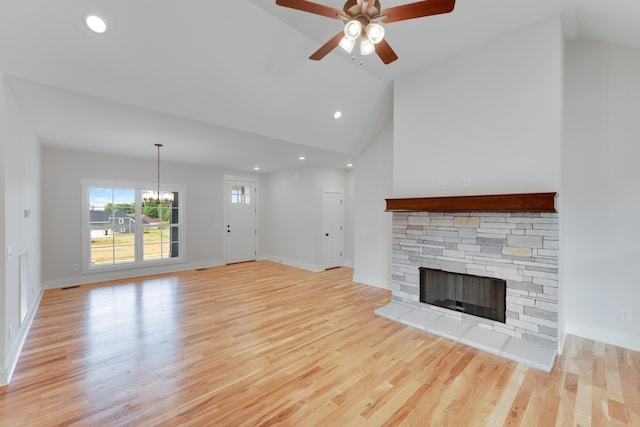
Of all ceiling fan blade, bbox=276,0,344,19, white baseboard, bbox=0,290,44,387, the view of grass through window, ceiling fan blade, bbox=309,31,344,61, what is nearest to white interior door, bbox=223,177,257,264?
the view of grass through window

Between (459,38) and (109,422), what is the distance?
4.75 metres

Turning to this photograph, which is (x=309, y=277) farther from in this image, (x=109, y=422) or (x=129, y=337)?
(x=109, y=422)

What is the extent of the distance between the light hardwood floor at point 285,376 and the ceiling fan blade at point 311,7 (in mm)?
2848

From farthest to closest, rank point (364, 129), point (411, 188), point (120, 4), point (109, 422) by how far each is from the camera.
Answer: point (364, 129), point (411, 188), point (120, 4), point (109, 422)

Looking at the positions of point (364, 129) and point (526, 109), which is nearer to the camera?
point (526, 109)

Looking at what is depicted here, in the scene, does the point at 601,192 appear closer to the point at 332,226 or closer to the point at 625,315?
the point at 625,315

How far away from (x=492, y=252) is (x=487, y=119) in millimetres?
1572

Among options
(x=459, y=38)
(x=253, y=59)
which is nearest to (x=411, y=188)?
(x=459, y=38)

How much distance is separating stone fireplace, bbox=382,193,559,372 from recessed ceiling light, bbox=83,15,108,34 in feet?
11.7

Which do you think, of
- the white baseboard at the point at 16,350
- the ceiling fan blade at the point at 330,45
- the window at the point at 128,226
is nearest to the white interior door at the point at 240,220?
the window at the point at 128,226

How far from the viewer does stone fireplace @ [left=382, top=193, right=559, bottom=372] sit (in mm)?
2854

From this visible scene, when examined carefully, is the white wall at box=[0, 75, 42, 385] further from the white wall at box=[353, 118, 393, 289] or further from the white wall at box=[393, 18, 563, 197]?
the white wall at box=[353, 118, 393, 289]

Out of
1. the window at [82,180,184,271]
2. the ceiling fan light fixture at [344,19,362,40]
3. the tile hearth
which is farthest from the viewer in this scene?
the window at [82,180,184,271]

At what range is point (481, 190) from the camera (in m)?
3.31
